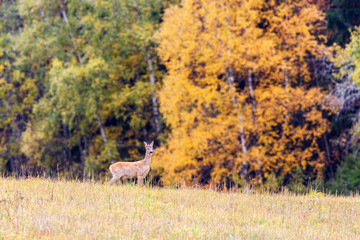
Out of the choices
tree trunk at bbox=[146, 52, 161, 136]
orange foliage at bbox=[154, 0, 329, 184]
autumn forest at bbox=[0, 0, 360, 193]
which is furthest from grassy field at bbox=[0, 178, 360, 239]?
tree trunk at bbox=[146, 52, 161, 136]

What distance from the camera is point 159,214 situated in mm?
9031

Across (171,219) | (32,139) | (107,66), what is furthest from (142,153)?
(171,219)

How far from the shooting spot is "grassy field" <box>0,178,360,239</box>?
7.63 metres

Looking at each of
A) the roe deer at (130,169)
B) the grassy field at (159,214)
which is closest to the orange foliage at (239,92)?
the roe deer at (130,169)

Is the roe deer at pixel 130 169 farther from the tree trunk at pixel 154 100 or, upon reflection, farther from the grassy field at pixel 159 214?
the tree trunk at pixel 154 100

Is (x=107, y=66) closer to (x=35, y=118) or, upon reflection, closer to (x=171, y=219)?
(x=35, y=118)

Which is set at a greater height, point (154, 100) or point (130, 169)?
point (154, 100)

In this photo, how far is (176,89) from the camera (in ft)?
74.6

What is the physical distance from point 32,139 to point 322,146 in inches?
715

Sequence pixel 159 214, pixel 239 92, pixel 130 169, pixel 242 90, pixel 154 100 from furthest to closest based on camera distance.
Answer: pixel 154 100, pixel 239 92, pixel 242 90, pixel 130 169, pixel 159 214

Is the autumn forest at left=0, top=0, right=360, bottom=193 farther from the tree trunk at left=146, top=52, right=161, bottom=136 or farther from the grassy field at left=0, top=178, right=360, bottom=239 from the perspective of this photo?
the grassy field at left=0, top=178, right=360, bottom=239

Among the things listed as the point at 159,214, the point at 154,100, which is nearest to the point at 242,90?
the point at 154,100

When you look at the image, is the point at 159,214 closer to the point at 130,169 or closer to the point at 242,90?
the point at 130,169

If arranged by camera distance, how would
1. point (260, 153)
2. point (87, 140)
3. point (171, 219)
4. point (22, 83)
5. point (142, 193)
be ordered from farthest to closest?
point (22, 83)
point (87, 140)
point (260, 153)
point (142, 193)
point (171, 219)
